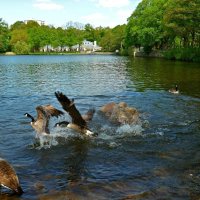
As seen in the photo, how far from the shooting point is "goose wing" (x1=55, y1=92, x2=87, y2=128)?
12.2 m

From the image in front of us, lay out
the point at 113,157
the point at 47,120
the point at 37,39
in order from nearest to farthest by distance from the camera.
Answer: the point at 113,157, the point at 47,120, the point at 37,39

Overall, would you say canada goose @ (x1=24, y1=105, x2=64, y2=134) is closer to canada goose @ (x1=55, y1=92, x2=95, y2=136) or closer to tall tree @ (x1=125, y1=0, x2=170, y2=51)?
canada goose @ (x1=55, y1=92, x2=95, y2=136)

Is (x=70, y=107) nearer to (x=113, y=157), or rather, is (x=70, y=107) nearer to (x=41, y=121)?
(x=41, y=121)

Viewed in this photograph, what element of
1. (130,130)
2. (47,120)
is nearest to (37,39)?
(130,130)

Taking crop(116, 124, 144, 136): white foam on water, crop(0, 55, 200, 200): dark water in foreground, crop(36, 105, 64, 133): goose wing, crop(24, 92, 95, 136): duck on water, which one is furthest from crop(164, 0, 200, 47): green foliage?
crop(36, 105, 64, 133): goose wing

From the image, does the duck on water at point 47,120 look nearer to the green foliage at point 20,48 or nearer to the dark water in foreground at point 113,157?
the dark water in foreground at point 113,157

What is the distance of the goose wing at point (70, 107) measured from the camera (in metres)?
12.2

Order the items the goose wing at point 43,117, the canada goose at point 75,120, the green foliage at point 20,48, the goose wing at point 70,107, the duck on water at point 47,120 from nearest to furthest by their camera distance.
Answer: the goose wing at point 70,107
the canada goose at point 75,120
the duck on water at point 47,120
the goose wing at point 43,117
the green foliage at point 20,48

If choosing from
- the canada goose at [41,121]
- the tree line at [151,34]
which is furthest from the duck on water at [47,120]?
the tree line at [151,34]

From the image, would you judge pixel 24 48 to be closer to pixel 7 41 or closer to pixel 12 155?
pixel 7 41

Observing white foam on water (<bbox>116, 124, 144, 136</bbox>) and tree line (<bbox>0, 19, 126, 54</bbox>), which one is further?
Result: tree line (<bbox>0, 19, 126, 54</bbox>)

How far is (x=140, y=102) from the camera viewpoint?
25.0 meters

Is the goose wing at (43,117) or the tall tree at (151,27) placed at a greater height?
the tall tree at (151,27)

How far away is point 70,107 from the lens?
13047 mm
